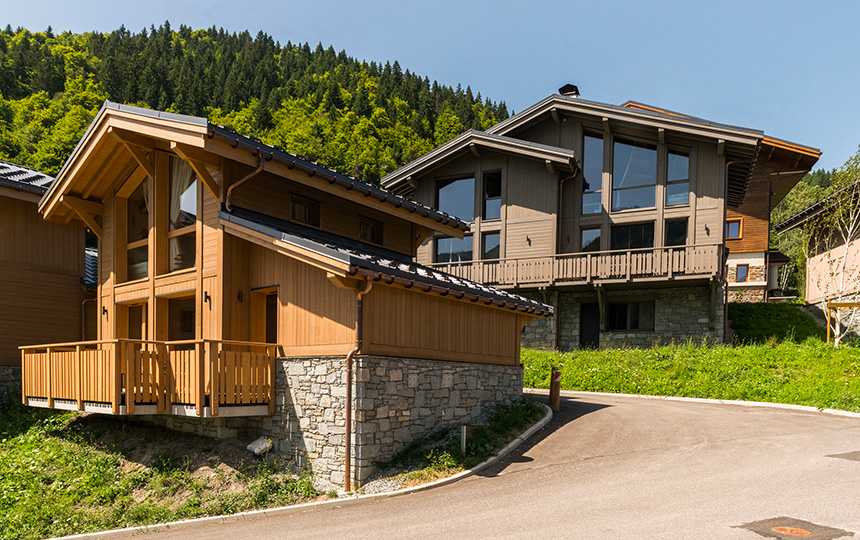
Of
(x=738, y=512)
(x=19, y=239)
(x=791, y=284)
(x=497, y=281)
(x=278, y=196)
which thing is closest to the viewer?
(x=738, y=512)

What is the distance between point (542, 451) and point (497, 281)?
13.9 meters

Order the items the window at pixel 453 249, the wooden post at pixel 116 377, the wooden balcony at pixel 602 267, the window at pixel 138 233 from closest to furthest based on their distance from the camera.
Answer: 1. the wooden post at pixel 116 377
2. the window at pixel 138 233
3. the wooden balcony at pixel 602 267
4. the window at pixel 453 249

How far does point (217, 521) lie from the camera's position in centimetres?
960

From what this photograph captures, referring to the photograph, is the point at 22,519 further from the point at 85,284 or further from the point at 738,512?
the point at 738,512

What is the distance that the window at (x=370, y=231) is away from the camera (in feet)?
51.0

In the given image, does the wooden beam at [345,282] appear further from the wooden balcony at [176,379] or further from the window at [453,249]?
the window at [453,249]

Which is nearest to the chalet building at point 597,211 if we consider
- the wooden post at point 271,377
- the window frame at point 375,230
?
Result: the window frame at point 375,230

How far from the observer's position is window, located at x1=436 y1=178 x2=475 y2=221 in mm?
27125

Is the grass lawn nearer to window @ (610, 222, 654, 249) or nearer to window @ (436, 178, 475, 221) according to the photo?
window @ (610, 222, 654, 249)

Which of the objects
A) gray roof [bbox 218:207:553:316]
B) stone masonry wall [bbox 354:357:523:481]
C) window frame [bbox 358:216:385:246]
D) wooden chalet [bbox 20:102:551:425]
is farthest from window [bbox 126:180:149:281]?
stone masonry wall [bbox 354:357:523:481]

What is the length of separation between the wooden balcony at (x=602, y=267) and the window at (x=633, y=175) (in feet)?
8.20

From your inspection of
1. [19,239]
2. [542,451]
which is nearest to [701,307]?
[542,451]

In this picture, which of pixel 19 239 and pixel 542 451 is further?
pixel 19 239

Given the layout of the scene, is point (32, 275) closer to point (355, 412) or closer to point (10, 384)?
point (10, 384)
